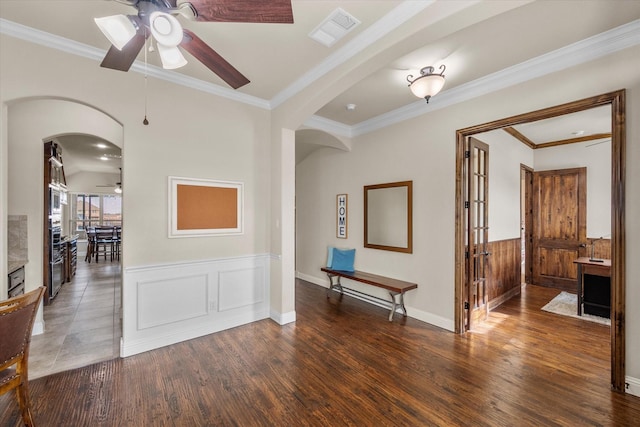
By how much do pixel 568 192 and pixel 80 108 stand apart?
819 centimetres

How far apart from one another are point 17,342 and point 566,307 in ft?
20.4

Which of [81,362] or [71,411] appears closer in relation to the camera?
[71,411]

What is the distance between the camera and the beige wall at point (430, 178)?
226 cm

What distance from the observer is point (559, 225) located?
549 cm

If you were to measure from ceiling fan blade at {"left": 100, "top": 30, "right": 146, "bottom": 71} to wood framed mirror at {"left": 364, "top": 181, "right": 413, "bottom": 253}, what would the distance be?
3336 millimetres

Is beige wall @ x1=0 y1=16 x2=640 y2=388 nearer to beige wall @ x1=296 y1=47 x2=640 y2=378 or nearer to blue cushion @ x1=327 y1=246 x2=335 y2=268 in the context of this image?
beige wall @ x1=296 y1=47 x2=640 y2=378

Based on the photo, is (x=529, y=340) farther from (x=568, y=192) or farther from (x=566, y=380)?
(x=568, y=192)

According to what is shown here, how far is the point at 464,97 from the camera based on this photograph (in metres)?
3.32

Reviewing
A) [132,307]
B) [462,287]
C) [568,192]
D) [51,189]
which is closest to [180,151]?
[132,307]

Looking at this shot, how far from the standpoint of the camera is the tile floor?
269 centimetres

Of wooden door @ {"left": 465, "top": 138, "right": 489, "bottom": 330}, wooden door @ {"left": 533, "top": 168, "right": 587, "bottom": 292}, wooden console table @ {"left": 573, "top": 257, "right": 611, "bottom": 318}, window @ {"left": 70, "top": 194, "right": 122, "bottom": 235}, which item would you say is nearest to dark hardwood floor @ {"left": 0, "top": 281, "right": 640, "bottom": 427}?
wooden door @ {"left": 465, "top": 138, "right": 489, "bottom": 330}

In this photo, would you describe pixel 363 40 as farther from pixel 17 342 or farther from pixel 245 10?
pixel 17 342

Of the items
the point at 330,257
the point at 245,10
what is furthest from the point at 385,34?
the point at 330,257

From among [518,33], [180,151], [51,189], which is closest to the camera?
[518,33]
